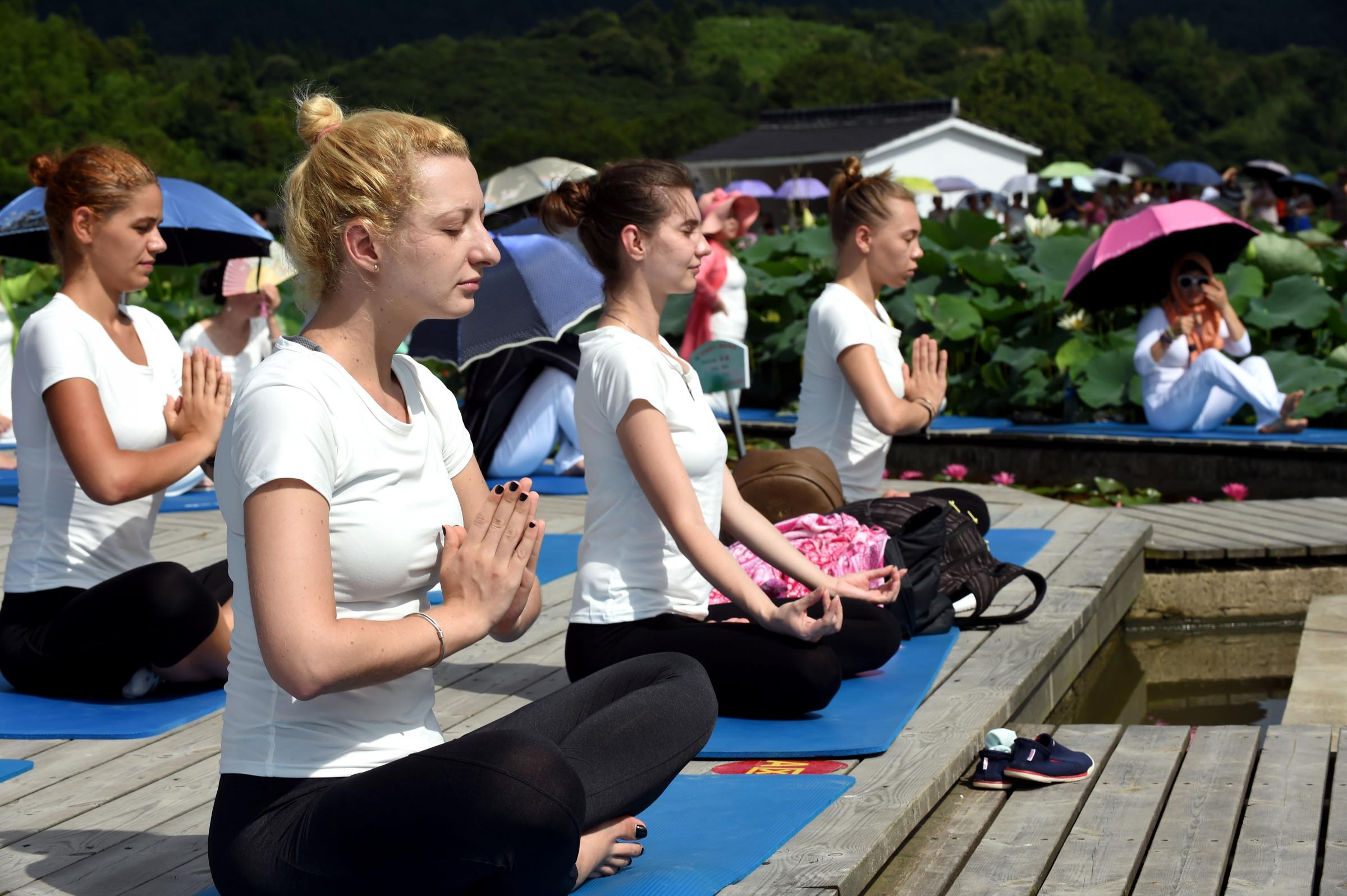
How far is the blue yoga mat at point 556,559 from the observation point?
15.9 ft

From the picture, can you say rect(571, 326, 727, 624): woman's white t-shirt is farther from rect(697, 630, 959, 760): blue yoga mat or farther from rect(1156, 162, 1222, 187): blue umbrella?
rect(1156, 162, 1222, 187): blue umbrella

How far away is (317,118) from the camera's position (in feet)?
6.96

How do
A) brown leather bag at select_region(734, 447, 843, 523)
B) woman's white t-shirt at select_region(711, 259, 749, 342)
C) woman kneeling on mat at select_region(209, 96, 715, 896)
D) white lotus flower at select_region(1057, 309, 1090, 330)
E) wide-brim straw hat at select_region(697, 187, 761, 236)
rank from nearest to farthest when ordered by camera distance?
woman kneeling on mat at select_region(209, 96, 715, 896)
brown leather bag at select_region(734, 447, 843, 523)
wide-brim straw hat at select_region(697, 187, 761, 236)
woman's white t-shirt at select_region(711, 259, 749, 342)
white lotus flower at select_region(1057, 309, 1090, 330)

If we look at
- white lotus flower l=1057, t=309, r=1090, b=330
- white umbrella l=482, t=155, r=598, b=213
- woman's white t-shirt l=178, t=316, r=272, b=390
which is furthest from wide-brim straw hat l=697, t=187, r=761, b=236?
woman's white t-shirt l=178, t=316, r=272, b=390

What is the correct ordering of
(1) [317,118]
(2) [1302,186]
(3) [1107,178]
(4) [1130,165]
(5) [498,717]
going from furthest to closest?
(4) [1130,165]
(3) [1107,178]
(2) [1302,186]
(5) [498,717]
(1) [317,118]

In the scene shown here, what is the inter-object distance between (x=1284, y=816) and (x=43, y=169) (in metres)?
2.98

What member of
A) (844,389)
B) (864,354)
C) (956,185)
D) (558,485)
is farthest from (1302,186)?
(864,354)

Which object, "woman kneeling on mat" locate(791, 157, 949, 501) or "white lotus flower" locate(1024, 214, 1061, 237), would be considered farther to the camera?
"white lotus flower" locate(1024, 214, 1061, 237)

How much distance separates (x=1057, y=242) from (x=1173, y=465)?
2453mm

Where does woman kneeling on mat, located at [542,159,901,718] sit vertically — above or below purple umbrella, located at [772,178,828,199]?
below

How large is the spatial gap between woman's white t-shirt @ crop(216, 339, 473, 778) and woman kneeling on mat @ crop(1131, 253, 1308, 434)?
6.30 m

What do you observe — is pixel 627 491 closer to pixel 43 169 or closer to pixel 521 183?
pixel 43 169

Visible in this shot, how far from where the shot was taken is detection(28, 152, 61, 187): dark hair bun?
3.29 metres

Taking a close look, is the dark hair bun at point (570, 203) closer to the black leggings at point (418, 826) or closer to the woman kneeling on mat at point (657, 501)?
the woman kneeling on mat at point (657, 501)
